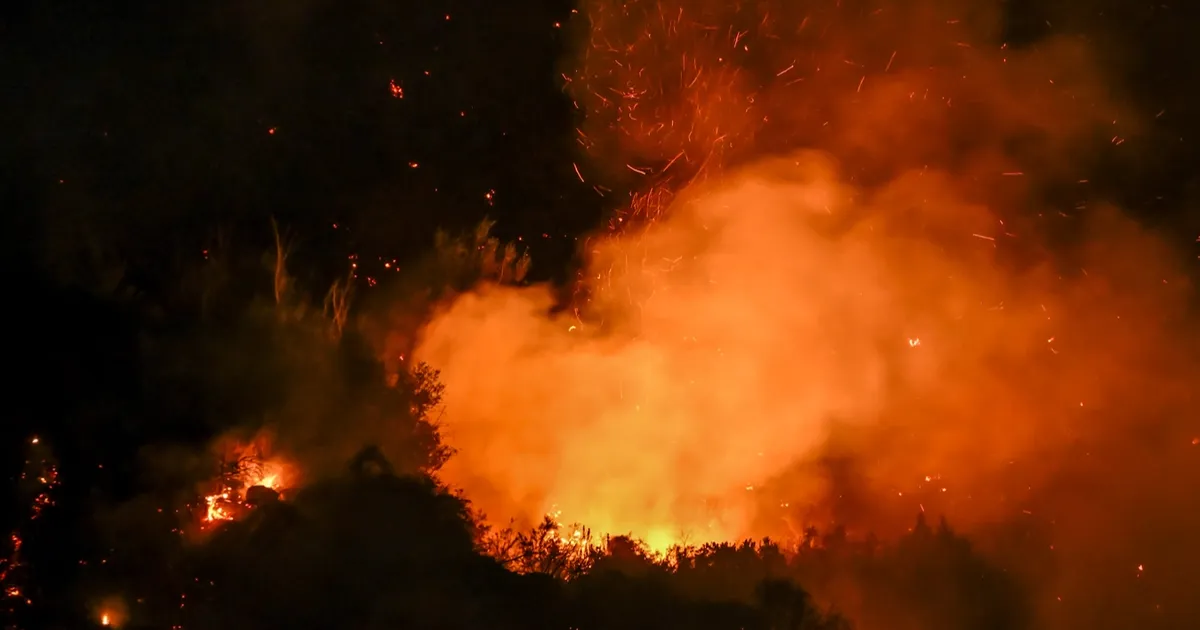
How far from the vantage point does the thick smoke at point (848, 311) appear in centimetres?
831

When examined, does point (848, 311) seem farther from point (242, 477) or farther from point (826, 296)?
point (242, 477)

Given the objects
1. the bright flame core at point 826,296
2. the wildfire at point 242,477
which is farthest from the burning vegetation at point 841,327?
the wildfire at point 242,477

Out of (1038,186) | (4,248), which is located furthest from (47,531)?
(1038,186)

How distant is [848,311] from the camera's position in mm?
9039

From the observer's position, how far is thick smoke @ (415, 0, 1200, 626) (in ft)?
27.3

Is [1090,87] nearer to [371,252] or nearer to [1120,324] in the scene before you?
[1120,324]

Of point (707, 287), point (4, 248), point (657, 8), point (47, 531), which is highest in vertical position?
point (657, 8)

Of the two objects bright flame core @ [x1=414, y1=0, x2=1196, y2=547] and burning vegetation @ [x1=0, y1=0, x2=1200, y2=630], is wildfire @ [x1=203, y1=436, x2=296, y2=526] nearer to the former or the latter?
burning vegetation @ [x1=0, y1=0, x2=1200, y2=630]

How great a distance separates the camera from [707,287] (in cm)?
901

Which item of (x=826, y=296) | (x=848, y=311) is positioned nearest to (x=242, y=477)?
(x=826, y=296)

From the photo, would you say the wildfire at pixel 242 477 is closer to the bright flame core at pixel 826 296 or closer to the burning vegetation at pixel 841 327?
the burning vegetation at pixel 841 327

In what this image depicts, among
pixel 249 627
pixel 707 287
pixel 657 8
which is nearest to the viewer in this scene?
pixel 249 627

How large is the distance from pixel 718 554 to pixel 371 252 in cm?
370

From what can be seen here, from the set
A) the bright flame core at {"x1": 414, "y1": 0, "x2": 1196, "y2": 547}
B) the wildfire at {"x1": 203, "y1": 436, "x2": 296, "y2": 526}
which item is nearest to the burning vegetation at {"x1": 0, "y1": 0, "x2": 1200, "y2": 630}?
the bright flame core at {"x1": 414, "y1": 0, "x2": 1196, "y2": 547}
